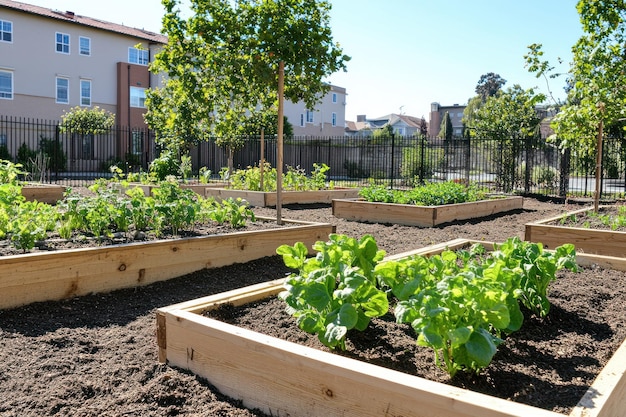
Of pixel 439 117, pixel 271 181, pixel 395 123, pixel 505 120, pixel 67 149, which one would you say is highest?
pixel 439 117

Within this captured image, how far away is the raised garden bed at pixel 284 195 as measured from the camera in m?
11.1

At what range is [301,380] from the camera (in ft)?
7.51

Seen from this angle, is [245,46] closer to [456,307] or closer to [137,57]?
[456,307]

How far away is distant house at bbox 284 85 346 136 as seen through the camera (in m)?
47.3

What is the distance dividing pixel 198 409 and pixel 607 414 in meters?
1.71

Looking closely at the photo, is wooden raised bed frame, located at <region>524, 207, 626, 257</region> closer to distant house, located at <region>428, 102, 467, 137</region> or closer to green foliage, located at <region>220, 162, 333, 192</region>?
green foliage, located at <region>220, 162, 333, 192</region>

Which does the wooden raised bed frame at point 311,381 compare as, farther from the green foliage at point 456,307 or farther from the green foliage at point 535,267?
the green foliage at point 535,267

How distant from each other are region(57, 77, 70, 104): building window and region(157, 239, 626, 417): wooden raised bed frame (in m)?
33.7

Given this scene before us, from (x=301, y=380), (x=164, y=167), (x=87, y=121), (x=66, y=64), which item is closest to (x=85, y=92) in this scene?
(x=66, y=64)

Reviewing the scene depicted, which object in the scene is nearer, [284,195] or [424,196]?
[424,196]

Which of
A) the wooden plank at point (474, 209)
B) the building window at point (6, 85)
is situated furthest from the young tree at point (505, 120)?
the building window at point (6, 85)

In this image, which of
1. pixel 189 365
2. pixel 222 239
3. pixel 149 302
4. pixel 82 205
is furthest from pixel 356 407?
pixel 82 205

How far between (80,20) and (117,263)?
34308 millimetres

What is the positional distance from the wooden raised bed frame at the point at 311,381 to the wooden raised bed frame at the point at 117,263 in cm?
169
